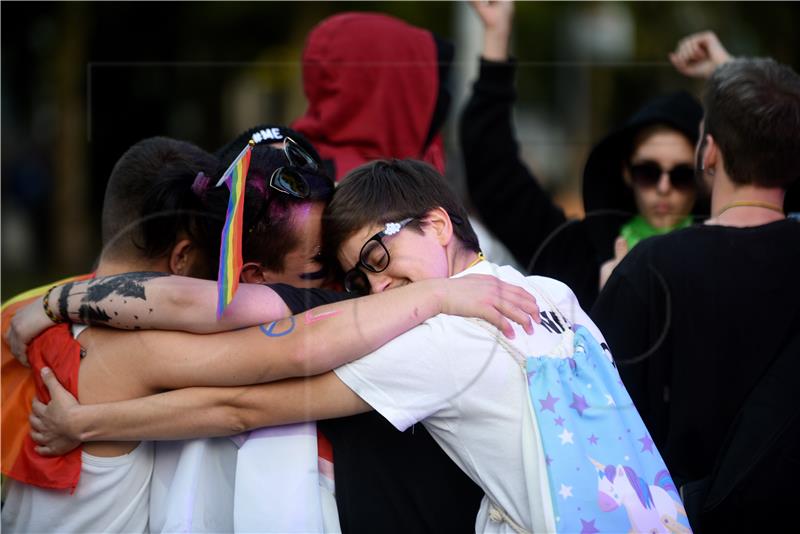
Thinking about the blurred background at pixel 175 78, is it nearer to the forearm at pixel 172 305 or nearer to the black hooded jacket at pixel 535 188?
the black hooded jacket at pixel 535 188

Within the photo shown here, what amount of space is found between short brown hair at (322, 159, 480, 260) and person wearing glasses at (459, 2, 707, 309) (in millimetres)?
1244

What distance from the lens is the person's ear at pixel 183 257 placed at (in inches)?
99.9

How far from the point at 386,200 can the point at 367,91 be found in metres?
1.39

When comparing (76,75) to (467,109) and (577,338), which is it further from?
(577,338)

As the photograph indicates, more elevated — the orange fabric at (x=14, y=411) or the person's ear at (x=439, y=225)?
the person's ear at (x=439, y=225)

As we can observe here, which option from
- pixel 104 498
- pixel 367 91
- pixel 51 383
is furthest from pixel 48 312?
pixel 367 91

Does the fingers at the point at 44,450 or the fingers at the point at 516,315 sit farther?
the fingers at the point at 44,450

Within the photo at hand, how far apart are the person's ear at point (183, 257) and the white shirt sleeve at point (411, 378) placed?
754mm

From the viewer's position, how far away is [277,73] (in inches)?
521

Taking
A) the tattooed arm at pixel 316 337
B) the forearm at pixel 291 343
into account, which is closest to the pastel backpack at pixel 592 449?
the tattooed arm at pixel 316 337

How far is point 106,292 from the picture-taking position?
2.21 metres

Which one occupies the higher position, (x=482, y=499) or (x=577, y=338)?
(x=577, y=338)

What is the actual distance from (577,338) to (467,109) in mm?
1847

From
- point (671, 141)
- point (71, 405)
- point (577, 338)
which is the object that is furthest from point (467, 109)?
point (71, 405)
